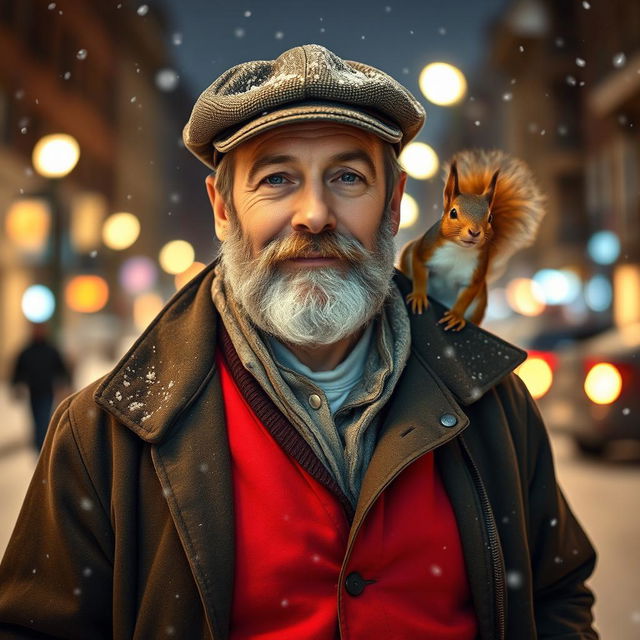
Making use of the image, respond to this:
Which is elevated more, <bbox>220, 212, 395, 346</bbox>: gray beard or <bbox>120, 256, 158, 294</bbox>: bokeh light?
<bbox>120, 256, 158, 294</bbox>: bokeh light

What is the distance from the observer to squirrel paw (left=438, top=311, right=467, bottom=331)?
1.85m

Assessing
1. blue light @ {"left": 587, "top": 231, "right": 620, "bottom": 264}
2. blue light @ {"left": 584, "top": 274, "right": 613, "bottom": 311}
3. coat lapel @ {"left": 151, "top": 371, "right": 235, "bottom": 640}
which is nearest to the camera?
coat lapel @ {"left": 151, "top": 371, "right": 235, "bottom": 640}

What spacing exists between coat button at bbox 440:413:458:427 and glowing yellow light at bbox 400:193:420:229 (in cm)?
49

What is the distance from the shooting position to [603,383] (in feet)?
23.7

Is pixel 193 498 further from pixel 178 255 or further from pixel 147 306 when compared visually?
pixel 147 306

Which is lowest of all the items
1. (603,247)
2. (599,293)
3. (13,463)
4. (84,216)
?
(13,463)

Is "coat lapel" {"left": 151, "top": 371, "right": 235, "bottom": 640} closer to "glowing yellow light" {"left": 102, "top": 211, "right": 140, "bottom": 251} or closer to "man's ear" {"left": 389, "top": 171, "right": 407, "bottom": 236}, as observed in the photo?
"man's ear" {"left": 389, "top": 171, "right": 407, "bottom": 236}

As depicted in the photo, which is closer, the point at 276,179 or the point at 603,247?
the point at 276,179

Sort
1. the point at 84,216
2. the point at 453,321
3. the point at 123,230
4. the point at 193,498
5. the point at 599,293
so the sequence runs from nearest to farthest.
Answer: the point at 193,498, the point at 453,321, the point at 123,230, the point at 84,216, the point at 599,293

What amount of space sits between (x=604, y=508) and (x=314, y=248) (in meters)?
5.22

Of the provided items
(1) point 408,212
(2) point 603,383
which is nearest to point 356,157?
(1) point 408,212

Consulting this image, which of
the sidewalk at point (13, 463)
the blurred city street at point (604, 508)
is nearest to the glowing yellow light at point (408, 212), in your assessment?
the blurred city street at point (604, 508)

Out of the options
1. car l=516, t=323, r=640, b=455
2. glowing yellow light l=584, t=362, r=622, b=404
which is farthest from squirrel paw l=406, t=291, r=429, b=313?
glowing yellow light l=584, t=362, r=622, b=404

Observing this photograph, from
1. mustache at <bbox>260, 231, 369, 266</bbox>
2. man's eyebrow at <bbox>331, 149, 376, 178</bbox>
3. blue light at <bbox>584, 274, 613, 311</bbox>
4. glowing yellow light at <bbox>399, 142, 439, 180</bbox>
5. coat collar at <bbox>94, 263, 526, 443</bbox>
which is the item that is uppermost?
blue light at <bbox>584, 274, 613, 311</bbox>
